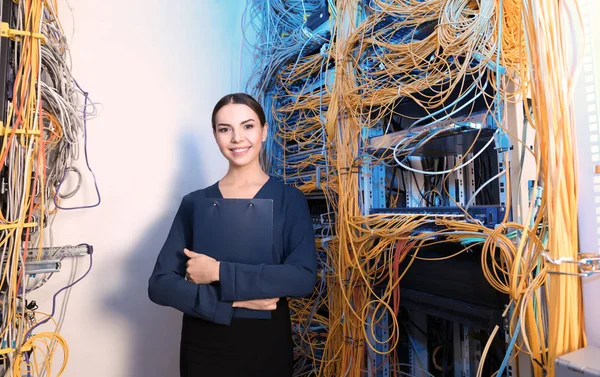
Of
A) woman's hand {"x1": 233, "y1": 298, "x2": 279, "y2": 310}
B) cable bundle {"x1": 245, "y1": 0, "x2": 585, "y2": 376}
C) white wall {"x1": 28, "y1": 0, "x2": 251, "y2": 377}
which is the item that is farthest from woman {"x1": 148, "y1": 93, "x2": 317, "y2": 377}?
white wall {"x1": 28, "y1": 0, "x2": 251, "y2": 377}

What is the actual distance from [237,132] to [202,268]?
44cm

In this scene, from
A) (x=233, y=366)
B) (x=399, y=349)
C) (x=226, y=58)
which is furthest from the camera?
(x=226, y=58)

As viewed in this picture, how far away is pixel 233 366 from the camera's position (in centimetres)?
96

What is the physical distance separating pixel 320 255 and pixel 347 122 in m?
0.66

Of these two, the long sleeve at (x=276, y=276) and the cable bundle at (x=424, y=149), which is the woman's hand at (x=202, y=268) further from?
the cable bundle at (x=424, y=149)

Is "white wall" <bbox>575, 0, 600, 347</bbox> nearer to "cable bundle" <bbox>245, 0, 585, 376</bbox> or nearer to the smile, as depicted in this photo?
"cable bundle" <bbox>245, 0, 585, 376</bbox>

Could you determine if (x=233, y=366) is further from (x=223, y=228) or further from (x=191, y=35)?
(x=191, y=35)

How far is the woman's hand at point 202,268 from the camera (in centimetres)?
92

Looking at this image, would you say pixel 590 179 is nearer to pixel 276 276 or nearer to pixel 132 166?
pixel 276 276

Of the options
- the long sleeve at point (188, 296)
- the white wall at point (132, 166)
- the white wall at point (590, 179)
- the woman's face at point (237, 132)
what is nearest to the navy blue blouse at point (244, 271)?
the long sleeve at point (188, 296)

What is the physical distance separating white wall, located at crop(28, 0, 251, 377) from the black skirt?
0.58 metres

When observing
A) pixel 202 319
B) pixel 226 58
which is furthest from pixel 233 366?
pixel 226 58

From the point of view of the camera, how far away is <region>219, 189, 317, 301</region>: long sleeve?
90 centimetres

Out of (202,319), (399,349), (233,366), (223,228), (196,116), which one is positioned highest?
(196,116)
